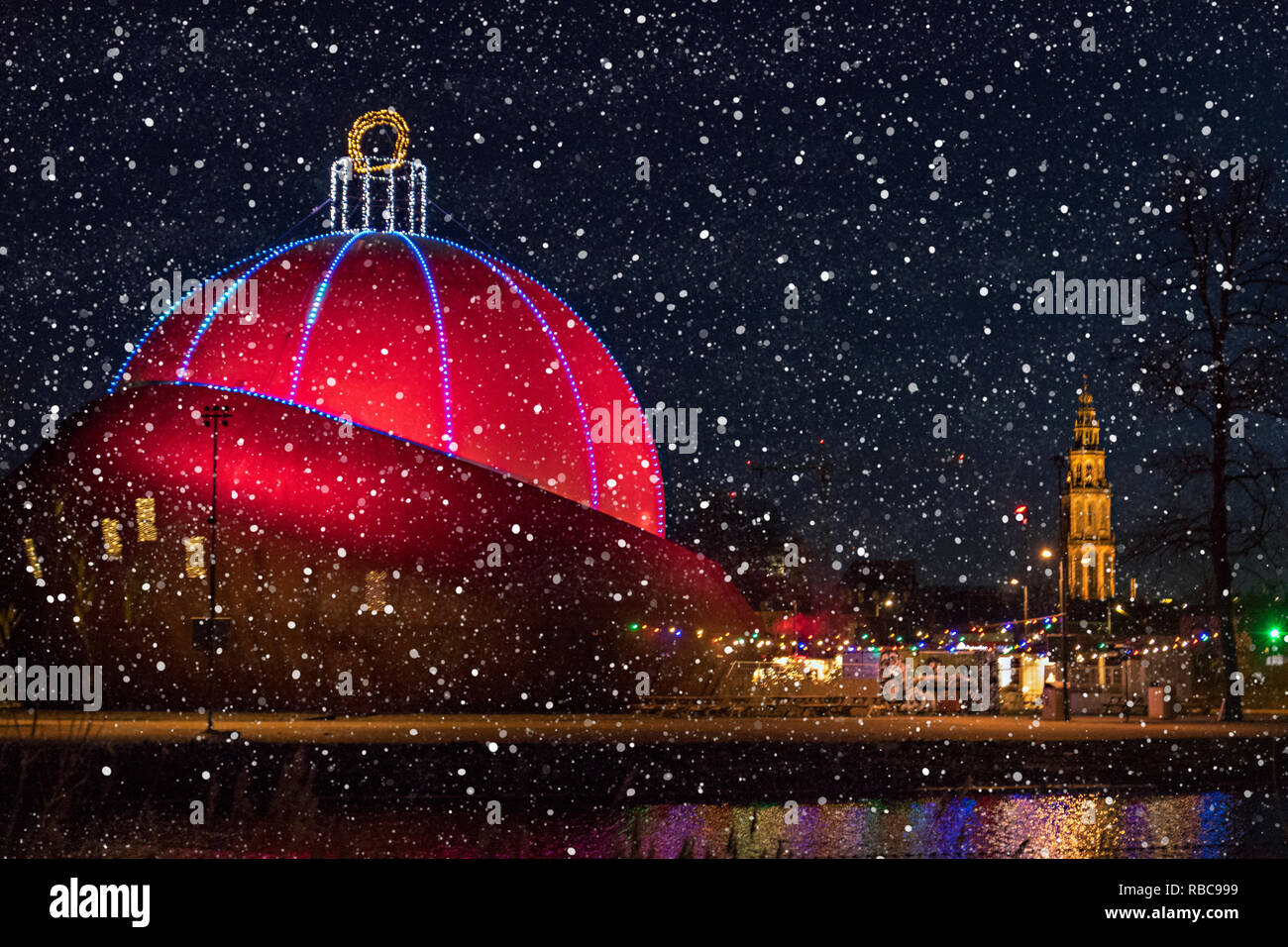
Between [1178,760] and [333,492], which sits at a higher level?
[333,492]

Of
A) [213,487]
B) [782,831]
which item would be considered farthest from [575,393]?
[782,831]

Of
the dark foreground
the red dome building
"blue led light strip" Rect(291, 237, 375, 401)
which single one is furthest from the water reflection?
"blue led light strip" Rect(291, 237, 375, 401)

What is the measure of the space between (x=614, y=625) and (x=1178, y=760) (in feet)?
47.0

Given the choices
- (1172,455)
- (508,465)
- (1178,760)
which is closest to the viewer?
(1178,760)

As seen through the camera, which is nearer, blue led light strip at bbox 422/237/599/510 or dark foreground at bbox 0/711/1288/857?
dark foreground at bbox 0/711/1288/857

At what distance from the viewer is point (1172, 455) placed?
29969 millimetres

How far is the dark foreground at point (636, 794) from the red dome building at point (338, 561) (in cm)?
708

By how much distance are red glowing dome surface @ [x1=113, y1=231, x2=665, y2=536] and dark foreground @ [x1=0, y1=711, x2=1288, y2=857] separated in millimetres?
12131

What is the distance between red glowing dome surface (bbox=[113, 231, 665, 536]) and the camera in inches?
1391

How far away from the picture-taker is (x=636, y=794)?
60.9 feet

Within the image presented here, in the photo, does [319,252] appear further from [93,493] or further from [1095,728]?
[1095,728]

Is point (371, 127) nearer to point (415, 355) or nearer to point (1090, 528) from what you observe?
point (415, 355)

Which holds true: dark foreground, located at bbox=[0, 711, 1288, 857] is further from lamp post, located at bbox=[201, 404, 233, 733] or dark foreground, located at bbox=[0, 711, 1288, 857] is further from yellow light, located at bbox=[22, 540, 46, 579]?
yellow light, located at bbox=[22, 540, 46, 579]
